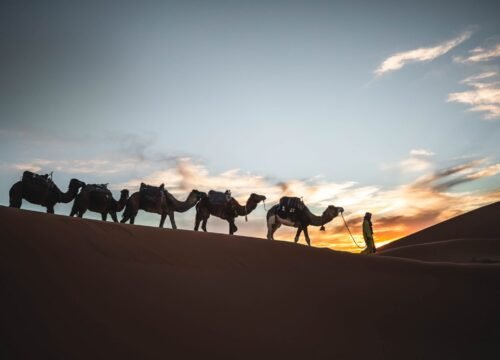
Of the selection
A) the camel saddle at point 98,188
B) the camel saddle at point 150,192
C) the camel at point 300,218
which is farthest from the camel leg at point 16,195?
the camel at point 300,218

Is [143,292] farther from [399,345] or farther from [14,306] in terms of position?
[399,345]

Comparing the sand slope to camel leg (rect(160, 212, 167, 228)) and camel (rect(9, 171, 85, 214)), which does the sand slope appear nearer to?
camel leg (rect(160, 212, 167, 228))

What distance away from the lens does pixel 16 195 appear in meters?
13.2

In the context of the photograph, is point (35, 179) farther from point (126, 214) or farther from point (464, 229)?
point (464, 229)

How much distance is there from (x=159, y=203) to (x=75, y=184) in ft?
11.2

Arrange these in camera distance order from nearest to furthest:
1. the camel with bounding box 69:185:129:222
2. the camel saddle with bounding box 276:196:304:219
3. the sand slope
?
the camel with bounding box 69:185:129:222, the camel saddle with bounding box 276:196:304:219, the sand slope

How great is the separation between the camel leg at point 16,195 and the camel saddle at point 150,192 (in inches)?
176

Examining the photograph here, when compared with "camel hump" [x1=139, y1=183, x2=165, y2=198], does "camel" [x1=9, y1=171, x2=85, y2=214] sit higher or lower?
lower

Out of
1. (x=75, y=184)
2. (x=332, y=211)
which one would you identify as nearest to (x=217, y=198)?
(x=332, y=211)

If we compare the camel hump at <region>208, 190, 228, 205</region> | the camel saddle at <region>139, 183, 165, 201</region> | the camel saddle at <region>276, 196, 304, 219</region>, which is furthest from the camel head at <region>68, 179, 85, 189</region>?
the camel saddle at <region>276, 196, 304, 219</region>

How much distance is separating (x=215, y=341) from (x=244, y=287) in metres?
1.25

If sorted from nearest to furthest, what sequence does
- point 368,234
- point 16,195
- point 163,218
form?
point 16,195
point 368,234
point 163,218

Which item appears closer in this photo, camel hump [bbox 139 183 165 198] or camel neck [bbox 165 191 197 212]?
camel hump [bbox 139 183 165 198]

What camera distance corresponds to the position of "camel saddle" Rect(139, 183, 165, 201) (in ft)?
52.5
